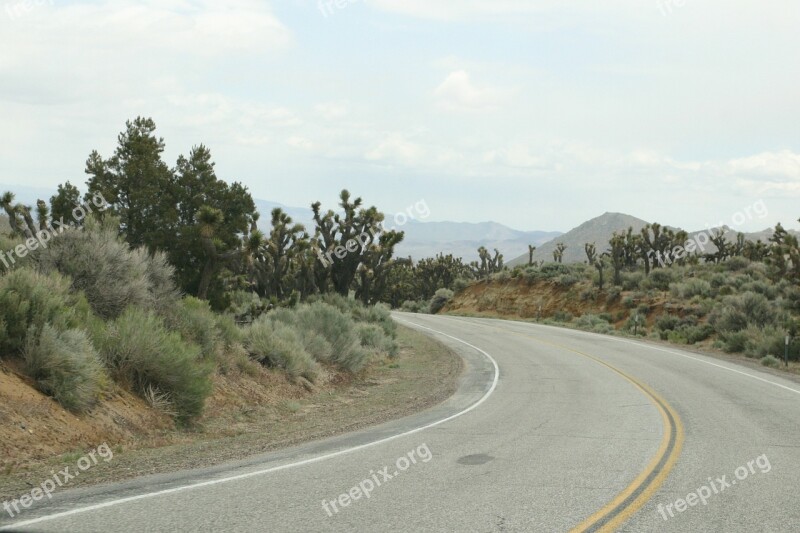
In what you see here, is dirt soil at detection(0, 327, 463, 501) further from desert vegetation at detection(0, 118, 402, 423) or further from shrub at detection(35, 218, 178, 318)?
shrub at detection(35, 218, 178, 318)

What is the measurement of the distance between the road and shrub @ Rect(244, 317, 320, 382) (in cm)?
386

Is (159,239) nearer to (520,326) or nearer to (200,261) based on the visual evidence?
(200,261)

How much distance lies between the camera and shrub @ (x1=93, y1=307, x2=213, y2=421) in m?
11.6

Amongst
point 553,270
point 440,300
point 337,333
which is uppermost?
point 553,270

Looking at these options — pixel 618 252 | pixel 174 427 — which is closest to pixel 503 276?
pixel 618 252

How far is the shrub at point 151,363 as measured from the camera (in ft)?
38.2

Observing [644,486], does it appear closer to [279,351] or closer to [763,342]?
[279,351]

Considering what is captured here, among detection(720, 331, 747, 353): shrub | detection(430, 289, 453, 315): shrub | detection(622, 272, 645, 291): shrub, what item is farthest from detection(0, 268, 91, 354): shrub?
detection(430, 289, 453, 315): shrub

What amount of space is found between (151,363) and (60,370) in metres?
1.88

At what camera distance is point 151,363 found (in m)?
11.8

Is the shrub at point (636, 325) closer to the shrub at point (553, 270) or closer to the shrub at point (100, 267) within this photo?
the shrub at point (553, 270)

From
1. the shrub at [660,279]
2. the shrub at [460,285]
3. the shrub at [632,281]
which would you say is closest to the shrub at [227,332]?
the shrub at [660,279]

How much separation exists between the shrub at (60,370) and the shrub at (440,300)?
55686mm

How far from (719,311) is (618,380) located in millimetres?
18295
